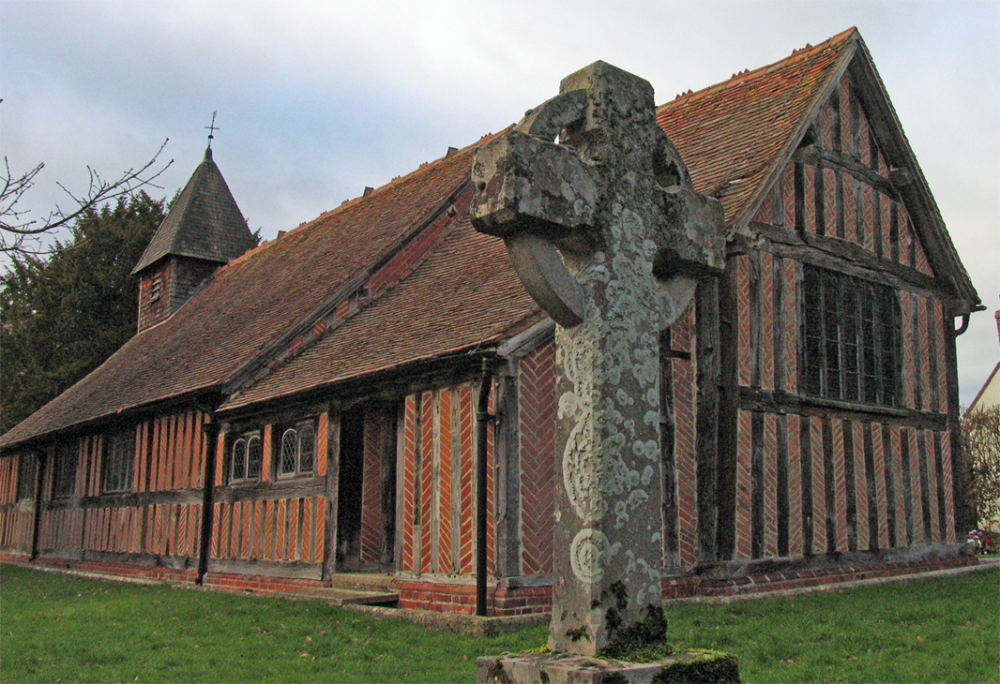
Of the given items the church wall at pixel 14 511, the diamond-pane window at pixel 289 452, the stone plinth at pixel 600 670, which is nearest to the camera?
the stone plinth at pixel 600 670

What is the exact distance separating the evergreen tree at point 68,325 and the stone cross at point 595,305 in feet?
82.5

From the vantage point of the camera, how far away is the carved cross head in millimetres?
4184

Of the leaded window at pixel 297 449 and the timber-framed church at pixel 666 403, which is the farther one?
the leaded window at pixel 297 449

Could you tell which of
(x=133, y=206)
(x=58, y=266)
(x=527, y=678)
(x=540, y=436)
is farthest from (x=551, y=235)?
(x=133, y=206)

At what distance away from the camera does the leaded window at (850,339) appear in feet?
37.9

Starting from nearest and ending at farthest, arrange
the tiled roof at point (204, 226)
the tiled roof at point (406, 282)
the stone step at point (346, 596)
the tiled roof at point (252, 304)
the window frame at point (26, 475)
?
1. the stone step at point (346, 596)
2. the tiled roof at point (406, 282)
3. the tiled roof at point (252, 304)
4. the window frame at point (26, 475)
5. the tiled roof at point (204, 226)

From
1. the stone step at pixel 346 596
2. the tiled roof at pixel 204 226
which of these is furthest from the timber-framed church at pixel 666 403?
the tiled roof at pixel 204 226

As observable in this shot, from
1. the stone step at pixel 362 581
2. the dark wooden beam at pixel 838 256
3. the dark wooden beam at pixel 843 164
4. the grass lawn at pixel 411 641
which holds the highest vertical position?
the dark wooden beam at pixel 843 164

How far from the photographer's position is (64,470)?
18.7 m

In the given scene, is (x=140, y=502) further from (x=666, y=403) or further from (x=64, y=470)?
(x=666, y=403)

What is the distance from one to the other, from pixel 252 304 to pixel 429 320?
7092 millimetres

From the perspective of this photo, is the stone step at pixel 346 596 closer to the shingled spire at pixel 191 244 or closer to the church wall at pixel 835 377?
the church wall at pixel 835 377

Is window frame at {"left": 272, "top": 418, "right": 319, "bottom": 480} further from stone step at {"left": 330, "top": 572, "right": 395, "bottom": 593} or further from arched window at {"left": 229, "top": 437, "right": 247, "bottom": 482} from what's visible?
stone step at {"left": 330, "top": 572, "right": 395, "bottom": 593}

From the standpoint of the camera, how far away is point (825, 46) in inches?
496
